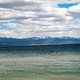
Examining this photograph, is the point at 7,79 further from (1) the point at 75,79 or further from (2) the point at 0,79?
(1) the point at 75,79

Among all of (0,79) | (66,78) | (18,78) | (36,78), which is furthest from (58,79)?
(0,79)

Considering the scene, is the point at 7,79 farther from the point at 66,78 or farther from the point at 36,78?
the point at 66,78

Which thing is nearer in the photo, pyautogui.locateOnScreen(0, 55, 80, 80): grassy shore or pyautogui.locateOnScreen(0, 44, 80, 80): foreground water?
pyautogui.locateOnScreen(0, 55, 80, 80): grassy shore

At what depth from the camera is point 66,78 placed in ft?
88.9

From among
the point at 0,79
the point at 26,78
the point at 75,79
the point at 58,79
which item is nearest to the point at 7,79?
the point at 0,79

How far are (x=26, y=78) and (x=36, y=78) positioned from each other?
1.66 m

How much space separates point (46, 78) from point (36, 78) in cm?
165

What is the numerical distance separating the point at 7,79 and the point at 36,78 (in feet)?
15.5

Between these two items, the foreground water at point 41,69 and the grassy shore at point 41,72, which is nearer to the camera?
the grassy shore at point 41,72

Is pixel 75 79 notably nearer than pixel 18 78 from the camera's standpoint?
Yes

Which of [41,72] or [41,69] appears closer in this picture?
[41,72]

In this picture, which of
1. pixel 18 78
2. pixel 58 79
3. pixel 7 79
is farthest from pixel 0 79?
pixel 58 79

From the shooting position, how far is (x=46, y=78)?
27.4 meters

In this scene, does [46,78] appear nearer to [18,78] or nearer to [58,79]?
[58,79]
